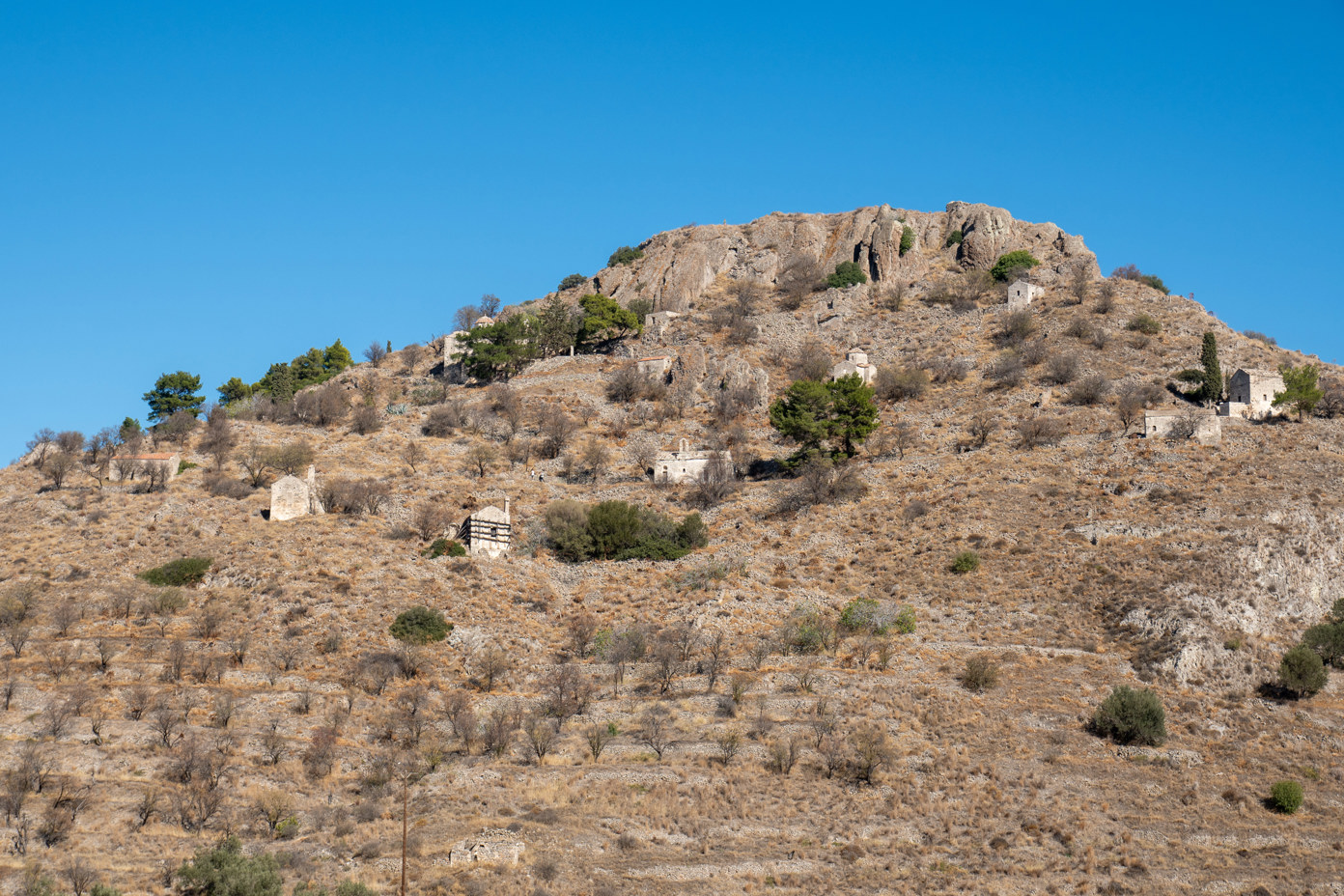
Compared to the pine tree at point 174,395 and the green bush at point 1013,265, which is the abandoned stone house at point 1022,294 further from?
the pine tree at point 174,395

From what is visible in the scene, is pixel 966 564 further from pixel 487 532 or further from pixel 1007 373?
pixel 1007 373

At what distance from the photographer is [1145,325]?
279ft

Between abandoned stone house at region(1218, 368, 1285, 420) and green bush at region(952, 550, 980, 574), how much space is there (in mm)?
25101

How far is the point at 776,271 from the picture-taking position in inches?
4478

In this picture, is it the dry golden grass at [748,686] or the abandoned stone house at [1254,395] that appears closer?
the dry golden grass at [748,686]

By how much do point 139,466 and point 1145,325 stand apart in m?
70.8

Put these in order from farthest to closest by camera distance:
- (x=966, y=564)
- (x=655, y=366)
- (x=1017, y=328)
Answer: (x=655, y=366)
(x=1017, y=328)
(x=966, y=564)

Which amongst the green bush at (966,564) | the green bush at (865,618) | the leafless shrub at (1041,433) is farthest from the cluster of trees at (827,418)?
the green bush at (865,618)

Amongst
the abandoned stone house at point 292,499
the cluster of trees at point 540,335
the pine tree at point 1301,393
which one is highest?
the cluster of trees at point 540,335

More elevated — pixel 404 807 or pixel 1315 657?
pixel 1315 657

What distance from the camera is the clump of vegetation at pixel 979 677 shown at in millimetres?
44906

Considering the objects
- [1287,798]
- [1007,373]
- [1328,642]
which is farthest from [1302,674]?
[1007,373]

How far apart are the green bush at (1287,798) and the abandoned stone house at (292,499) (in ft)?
158

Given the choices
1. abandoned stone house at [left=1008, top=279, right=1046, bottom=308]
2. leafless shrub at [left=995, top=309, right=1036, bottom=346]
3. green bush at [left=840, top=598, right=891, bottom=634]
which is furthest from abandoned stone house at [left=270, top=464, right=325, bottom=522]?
abandoned stone house at [left=1008, top=279, right=1046, bottom=308]
